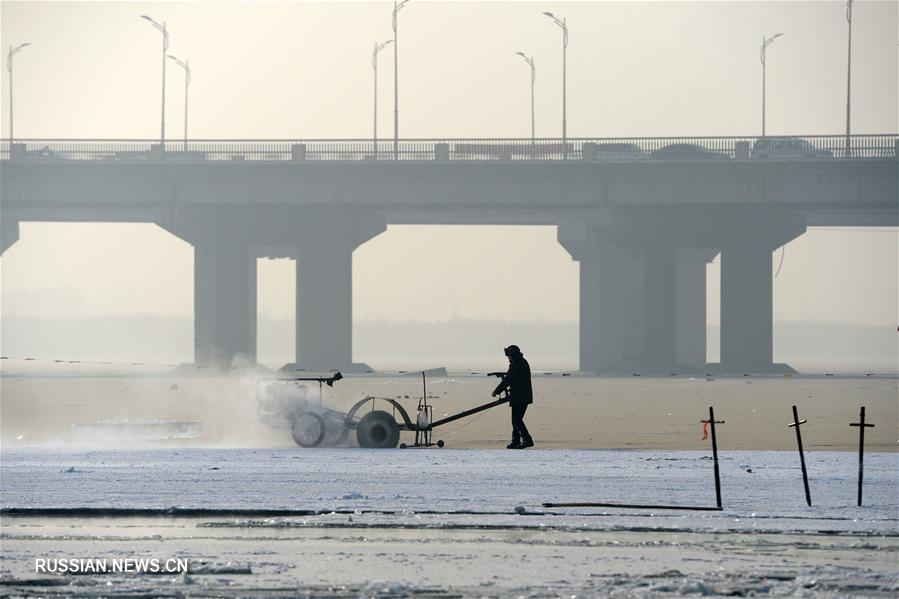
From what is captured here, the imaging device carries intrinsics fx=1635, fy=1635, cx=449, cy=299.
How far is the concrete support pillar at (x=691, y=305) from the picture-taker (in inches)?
4555

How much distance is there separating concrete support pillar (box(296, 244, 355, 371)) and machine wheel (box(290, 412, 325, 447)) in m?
74.0

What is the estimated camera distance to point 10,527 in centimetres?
1574

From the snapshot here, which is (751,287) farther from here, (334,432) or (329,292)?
(334,432)

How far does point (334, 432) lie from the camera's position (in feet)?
83.6

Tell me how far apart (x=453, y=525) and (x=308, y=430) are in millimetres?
9827

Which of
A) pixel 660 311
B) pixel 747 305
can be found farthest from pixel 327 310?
pixel 747 305

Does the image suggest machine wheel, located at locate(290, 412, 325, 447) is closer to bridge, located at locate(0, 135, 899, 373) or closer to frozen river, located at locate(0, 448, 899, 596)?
frozen river, located at locate(0, 448, 899, 596)

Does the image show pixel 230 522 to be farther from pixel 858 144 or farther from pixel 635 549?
pixel 858 144

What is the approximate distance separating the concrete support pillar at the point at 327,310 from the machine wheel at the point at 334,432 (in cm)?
7386

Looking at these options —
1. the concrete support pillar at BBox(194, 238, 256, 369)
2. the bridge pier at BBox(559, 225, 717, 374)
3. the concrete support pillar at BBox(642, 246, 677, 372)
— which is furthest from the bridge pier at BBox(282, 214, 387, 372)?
the concrete support pillar at BBox(642, 246, 677, 372)

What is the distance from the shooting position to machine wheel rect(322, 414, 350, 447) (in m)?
25.4

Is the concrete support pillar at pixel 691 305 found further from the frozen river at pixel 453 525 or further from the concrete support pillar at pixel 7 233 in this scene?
the frozen river at pixel 453 525

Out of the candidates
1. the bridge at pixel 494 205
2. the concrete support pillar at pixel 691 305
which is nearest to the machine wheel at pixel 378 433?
the bridge at pixel 494 205

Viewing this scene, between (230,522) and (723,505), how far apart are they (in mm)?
5228
